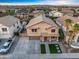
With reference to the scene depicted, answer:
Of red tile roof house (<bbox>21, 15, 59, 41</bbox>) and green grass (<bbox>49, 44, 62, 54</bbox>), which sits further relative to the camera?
red tile roof house (<bbox>21, 15, 59, 41</bbox>)

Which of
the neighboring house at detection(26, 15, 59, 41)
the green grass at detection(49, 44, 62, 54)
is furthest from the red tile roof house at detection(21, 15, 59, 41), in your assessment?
the green grass at detection(49, 44, 62, 54)

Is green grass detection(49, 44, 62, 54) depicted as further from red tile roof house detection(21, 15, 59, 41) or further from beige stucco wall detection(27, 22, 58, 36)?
beige stucco wall detection(27, 22, 58, 36)

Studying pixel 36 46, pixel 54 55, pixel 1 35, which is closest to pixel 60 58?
pixel 54 55

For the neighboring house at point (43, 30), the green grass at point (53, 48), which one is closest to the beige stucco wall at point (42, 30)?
the neighboring house at point (43, 30)

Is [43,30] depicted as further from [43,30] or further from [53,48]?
[53,48]

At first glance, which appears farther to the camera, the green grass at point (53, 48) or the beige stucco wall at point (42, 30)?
the beige stucco wall at point (42, 30)

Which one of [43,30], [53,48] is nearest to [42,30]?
[43,30]

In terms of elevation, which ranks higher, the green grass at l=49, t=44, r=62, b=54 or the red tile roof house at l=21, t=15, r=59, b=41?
the red tile roof house at l=21, t=15, r=59, b=41

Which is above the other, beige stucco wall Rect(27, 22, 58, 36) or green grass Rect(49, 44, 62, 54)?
beige stucco wall Rect(27, 22, 58, 36)

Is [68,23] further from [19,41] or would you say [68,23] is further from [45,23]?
[19,41]

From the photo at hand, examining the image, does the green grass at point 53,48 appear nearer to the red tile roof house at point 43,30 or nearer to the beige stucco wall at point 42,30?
the red tile roof house at point 43,30

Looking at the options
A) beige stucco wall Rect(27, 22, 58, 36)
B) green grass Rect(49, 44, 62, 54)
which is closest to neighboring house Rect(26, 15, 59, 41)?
beige stucco wall Rect(27, 22, 58, 36)

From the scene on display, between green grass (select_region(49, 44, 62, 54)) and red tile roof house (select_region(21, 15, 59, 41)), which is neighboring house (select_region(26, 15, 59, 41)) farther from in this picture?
green grass (select_region(49, 44, 62, 54))
